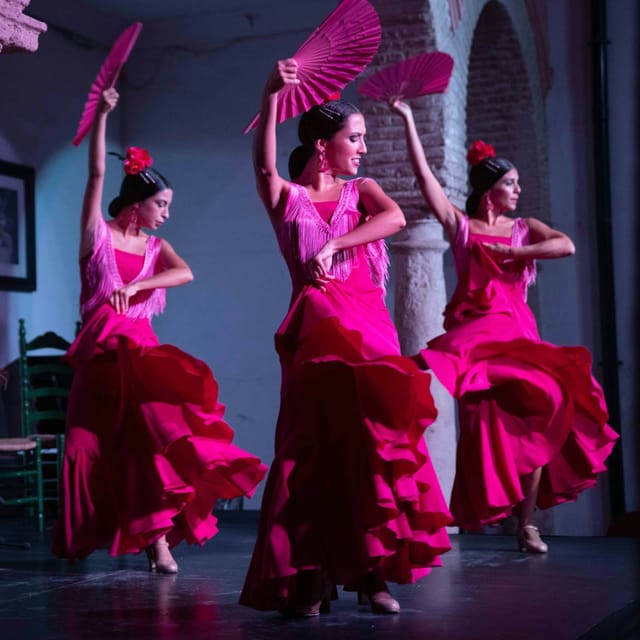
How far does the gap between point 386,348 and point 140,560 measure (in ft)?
6.90

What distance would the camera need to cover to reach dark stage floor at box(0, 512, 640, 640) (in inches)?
122

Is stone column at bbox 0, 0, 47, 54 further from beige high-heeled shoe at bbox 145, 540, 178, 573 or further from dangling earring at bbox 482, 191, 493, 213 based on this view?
dangling earring at bbox 482, 191, 493, 213

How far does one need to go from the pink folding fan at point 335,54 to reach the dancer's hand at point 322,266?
1.56 ft

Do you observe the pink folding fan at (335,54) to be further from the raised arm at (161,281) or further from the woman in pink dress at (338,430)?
the raised arm at (161,281)

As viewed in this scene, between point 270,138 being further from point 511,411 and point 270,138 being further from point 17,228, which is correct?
point 17,228

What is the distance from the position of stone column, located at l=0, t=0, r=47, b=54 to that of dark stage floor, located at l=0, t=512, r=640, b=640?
1.51m

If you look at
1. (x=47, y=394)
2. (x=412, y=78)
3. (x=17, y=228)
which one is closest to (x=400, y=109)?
(x=412, y=78)

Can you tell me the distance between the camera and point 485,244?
197 inches

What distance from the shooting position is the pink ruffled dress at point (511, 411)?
4.61 meters

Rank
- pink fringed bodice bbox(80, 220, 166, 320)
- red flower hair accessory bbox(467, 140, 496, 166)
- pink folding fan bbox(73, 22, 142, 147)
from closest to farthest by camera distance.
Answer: pink folding fan bbox(73, 22, 142, 147)
pink fringed bodice bbox(80, 220, 166, 320)
red flower hair accessory bbox(467, 140, 496, 166)

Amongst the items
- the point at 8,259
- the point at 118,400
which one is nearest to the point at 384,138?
the point at 118,400

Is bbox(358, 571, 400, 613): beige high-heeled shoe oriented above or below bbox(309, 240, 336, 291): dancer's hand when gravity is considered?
below

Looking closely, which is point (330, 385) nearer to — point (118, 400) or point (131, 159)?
point (118, 400)

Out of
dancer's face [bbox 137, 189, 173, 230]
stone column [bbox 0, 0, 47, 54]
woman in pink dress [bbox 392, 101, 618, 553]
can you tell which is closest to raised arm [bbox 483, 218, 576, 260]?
woman in pink dress [bbox 392, 101, 618, 553]
